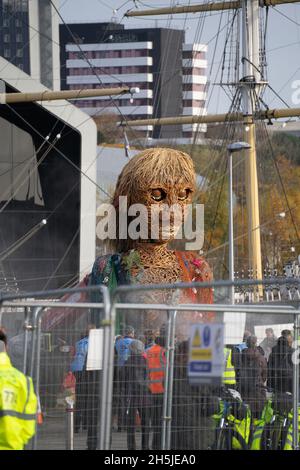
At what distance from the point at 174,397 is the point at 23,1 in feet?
121

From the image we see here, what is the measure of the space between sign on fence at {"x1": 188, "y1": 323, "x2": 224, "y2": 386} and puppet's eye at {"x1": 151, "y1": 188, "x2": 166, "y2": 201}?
666 centimetres

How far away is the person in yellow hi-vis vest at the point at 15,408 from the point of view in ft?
26.7

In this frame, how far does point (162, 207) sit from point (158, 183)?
0.99 ft

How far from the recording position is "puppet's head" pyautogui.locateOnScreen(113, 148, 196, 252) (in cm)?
1462

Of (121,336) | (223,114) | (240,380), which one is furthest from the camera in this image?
(223,114)

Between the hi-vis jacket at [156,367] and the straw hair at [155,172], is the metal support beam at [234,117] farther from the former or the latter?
the hi-vis jacket at [156,367]

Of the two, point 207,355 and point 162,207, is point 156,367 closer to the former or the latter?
point 207,355

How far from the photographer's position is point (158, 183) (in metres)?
14.6

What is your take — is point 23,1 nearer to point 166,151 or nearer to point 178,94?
point 166,151

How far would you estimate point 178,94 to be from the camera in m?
95.3

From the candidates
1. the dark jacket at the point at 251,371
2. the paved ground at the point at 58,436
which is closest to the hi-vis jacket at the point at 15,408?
the paved ground at the point at 58,436

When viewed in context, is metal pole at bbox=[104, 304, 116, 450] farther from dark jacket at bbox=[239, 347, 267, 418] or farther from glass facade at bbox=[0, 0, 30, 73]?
glass facade at bbox=[0, 0, 30, 73]

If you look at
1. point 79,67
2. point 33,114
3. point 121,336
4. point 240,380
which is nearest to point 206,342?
point 121,336

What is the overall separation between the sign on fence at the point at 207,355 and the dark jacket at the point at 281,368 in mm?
2288
